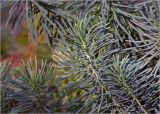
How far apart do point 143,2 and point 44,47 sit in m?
0.85

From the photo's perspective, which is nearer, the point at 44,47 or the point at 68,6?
the point at 68,6

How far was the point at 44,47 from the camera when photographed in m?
1.36

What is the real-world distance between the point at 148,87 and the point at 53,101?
21 centimetres

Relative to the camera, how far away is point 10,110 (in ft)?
2.08

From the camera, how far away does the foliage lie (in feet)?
1.59

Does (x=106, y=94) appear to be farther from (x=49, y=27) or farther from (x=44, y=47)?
(x=44, y=47)

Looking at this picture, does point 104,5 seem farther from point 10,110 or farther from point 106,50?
point 10,110

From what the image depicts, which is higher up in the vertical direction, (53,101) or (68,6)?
(68,6)

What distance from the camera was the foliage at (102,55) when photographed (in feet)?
1.59

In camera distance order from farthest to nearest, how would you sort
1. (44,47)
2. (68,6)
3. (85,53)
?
(44,47)
(68,6)
(85,53)

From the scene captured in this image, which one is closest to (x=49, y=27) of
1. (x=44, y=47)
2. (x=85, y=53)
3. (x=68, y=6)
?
(x=68, y=6)

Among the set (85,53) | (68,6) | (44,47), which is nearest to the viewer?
(85,53)

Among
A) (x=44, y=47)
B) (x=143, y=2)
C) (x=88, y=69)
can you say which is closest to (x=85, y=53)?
(x=88, y=69)

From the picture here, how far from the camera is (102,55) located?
1.62 ft
